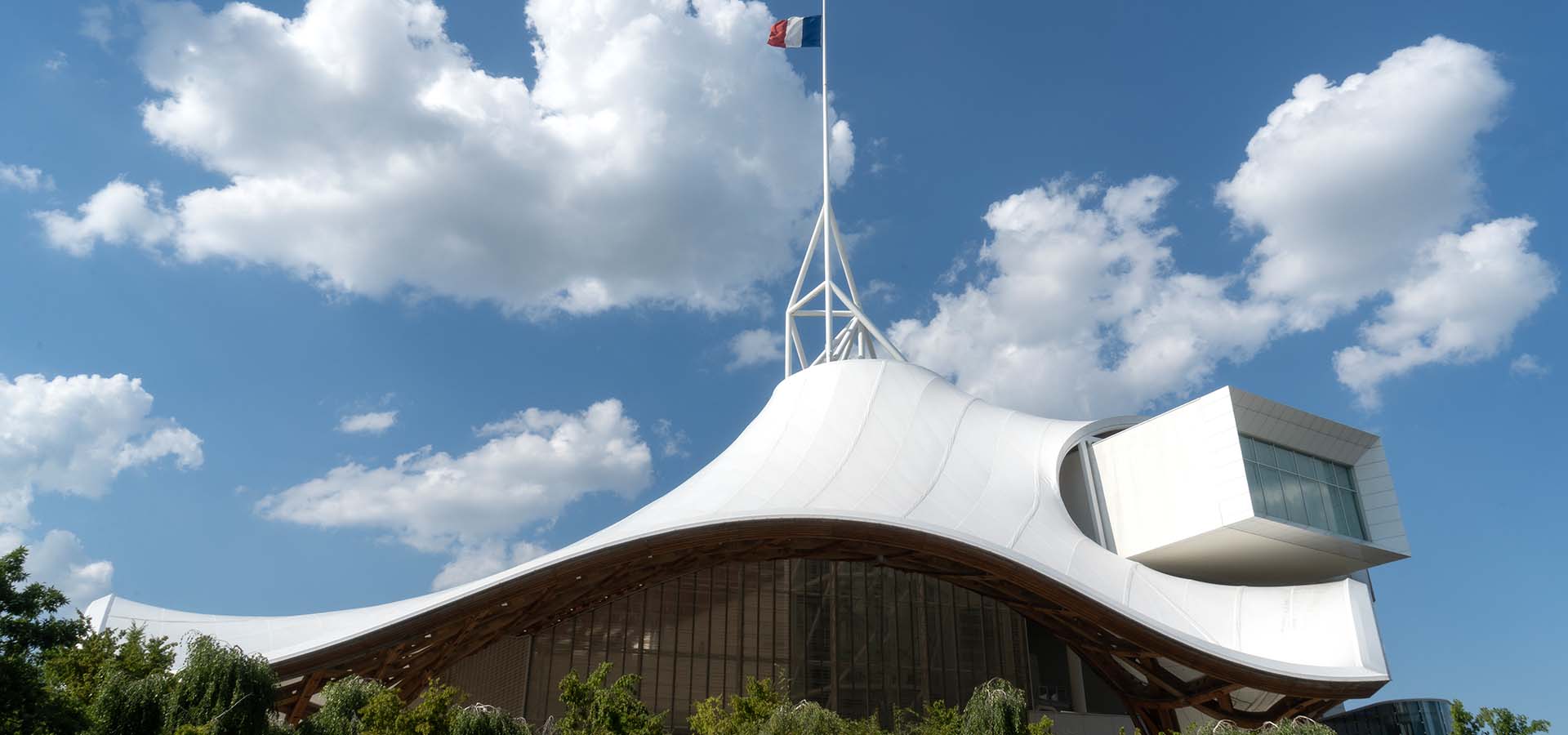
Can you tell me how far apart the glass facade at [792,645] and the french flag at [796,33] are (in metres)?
21.4

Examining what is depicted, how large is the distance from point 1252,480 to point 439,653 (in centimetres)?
2109

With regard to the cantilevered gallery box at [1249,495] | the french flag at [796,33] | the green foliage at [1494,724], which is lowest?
the green foliage at [1494,724]

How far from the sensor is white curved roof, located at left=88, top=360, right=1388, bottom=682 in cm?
2295

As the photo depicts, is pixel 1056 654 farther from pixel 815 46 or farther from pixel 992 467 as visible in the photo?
pixel 815 46

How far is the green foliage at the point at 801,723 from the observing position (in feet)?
53.9

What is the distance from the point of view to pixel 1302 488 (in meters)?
29.4

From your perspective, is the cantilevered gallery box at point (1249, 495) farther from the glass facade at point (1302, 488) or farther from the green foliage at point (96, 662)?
the green foliage at point (96, 662)

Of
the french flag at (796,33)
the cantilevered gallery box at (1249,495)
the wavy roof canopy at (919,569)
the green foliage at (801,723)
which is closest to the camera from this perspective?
the green foliage at (801,723)

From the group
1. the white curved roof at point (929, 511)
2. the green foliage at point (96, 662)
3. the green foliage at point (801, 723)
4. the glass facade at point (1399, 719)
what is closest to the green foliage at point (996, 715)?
the green foliage at point (801, 723)

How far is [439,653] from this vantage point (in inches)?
953

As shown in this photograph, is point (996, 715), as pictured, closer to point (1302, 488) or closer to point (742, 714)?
point (742, 714)

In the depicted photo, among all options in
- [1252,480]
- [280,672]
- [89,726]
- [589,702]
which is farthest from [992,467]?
[89,726]

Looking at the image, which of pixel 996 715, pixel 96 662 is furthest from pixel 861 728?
pixel 96 662

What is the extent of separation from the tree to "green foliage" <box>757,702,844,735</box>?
9.25 metres
